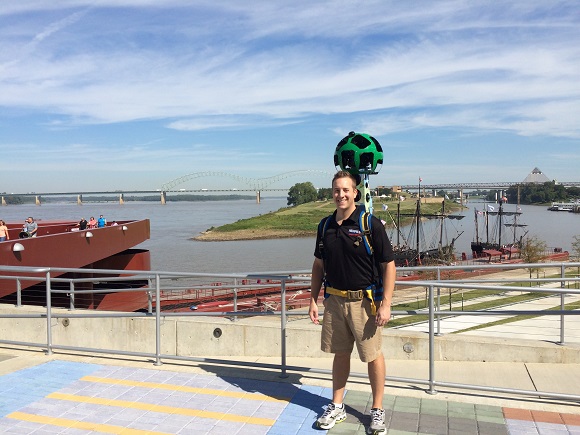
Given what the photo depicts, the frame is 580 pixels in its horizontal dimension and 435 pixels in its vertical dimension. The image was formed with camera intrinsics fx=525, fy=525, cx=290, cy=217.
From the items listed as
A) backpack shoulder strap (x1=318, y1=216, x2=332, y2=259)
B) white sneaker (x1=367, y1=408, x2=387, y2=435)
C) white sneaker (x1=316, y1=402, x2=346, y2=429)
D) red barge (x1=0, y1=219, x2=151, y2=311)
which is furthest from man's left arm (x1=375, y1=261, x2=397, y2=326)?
red barge (x1=0, y1=219, x2=151, y2=311)

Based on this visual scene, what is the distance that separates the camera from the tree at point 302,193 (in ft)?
536

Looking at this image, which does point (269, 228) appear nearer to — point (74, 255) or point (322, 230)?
point (74, 255)

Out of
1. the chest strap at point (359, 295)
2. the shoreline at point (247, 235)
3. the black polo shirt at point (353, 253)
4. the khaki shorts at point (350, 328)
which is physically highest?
the black polo shirt at point (353, 253)

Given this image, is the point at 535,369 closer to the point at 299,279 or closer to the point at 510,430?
the point at 510,430

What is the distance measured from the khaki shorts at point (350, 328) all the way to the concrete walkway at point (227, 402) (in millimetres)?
621

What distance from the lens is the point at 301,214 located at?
115 meters

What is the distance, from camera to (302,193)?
166000 mm

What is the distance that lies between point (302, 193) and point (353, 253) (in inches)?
6386

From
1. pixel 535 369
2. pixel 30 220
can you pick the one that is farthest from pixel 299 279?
pixel 30 220

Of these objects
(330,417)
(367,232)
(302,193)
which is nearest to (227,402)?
(330,417)

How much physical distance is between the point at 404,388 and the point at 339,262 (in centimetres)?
177

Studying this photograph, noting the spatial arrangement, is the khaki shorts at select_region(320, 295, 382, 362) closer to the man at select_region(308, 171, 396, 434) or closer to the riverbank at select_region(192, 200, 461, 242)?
the man at select_region(308, 171, 396, 434)

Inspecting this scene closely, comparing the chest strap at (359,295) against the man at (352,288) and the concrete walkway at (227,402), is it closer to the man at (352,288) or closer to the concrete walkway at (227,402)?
the man at (352,288)

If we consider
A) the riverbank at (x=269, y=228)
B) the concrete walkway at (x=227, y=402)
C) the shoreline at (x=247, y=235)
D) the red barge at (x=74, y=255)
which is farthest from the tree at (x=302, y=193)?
the concrete walkway at (x=227, y=402)
